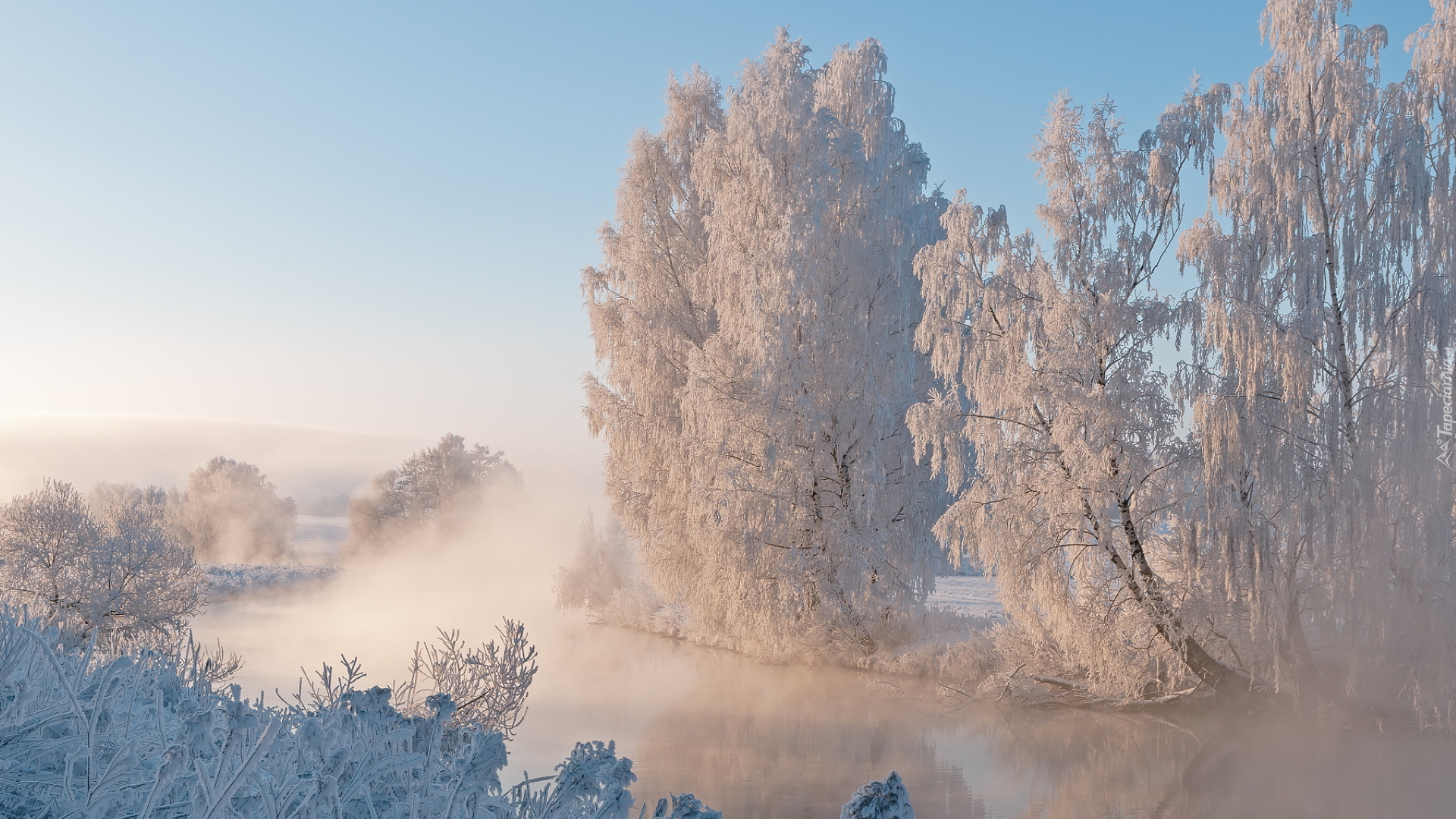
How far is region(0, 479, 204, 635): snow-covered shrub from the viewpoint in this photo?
533 inches

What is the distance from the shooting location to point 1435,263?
9.86 metres

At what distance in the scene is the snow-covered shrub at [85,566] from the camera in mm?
13531

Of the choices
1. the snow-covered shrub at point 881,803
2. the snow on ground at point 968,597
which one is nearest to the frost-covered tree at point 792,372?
the snow on ground at point 968,597

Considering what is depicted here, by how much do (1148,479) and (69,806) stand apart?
10843 mm

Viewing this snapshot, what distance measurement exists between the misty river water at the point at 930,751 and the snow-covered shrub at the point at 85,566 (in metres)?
1.78

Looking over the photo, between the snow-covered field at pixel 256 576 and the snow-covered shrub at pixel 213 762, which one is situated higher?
the snow-covered shrub at pixel 213 762

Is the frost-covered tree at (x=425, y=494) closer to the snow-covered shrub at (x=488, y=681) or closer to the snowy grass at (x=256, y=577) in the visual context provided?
the snowy grass at (x=256, y=577)

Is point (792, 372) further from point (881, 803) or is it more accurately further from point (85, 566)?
point (881, 803)

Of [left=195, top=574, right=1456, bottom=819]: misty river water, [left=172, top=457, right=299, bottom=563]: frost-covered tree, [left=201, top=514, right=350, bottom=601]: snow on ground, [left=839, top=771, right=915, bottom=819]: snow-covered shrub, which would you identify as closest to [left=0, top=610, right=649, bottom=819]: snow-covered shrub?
[left=839, top=771, right=915, bottom=819]: snow-covered shrub

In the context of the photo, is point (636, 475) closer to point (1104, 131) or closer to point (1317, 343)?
point (1104, 131)

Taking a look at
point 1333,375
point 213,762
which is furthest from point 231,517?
point 213,762

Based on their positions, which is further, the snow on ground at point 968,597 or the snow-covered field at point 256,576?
the snow-covered field at point 256,576

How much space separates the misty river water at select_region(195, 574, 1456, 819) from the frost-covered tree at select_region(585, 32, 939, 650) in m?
1.69

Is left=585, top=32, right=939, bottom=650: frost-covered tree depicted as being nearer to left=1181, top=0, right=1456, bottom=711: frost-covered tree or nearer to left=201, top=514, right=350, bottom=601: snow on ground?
left=1181, top=0, right=1456, bottom=711: frost-covered tree
